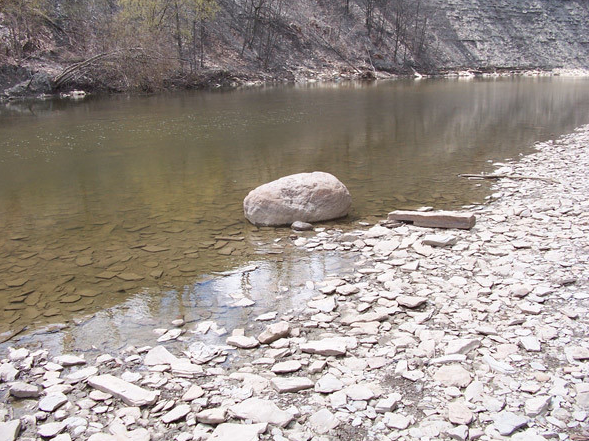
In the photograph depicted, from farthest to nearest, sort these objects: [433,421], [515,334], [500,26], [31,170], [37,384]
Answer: [500,26] → [31,170] → [515,334] → [37,384] → [433,421]

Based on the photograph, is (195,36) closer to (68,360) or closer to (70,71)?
(70,71)

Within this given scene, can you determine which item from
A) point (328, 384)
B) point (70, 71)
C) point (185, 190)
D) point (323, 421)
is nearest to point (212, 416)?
point (323, 421)

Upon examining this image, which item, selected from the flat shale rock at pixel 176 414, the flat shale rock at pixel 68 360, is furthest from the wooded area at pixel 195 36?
the flat shale rock at pixel 176 414

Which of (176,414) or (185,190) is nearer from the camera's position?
(176,414)

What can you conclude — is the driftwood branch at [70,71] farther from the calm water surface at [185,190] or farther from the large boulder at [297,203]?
the large boulder at [297,203]

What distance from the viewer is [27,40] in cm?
3778

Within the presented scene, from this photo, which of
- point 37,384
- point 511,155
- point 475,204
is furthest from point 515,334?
point 511,155

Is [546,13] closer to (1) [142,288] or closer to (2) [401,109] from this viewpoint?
(2) [401,109]

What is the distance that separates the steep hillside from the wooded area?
4.6 inches

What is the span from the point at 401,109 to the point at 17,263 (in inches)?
849

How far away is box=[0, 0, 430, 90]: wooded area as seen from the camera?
1435 inches

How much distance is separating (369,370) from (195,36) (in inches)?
1883

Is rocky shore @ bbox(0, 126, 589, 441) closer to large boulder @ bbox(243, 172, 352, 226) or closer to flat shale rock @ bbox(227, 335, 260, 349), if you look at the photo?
flat shale rock @ bbox(227, 335, 260, 349)

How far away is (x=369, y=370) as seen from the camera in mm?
4391
